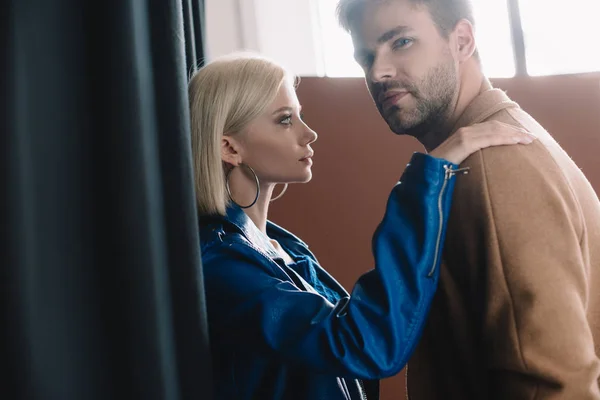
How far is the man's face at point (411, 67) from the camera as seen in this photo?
3.51 feet

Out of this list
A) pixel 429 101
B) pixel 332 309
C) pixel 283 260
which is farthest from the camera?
pixel 283 260

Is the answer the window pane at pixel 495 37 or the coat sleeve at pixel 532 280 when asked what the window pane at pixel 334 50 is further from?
the coat sleeve at pixel 532 280

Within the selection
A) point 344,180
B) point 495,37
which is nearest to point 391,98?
point 344,180

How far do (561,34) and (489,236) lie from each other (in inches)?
110

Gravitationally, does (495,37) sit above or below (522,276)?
above

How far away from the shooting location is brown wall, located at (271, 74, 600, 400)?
2398 millimetres

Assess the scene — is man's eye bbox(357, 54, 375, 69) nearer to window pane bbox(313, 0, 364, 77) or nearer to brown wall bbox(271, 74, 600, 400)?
brown wall bbox(271, 74, 600, 400)

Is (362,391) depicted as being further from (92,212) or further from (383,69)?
(92,212)

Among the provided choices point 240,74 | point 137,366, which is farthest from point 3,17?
point 240,74

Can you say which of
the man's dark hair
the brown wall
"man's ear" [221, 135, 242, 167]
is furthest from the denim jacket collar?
the brown wall

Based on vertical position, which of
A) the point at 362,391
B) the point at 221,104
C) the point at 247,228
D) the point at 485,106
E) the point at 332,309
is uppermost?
the point at 221,104

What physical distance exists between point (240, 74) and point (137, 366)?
0.81 metres

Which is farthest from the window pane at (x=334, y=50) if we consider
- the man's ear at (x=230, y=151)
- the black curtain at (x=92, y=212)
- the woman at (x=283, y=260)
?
the black curtain at (x=92, y=212)

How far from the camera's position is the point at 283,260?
3.90ft
